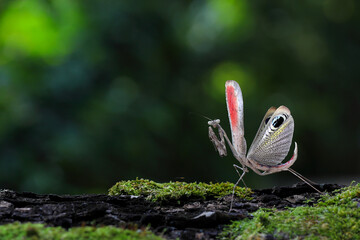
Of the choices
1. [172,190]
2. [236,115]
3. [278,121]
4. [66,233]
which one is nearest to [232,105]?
[236,115]

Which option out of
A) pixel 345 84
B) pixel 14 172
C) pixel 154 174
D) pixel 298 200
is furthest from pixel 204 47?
pixel 298 200

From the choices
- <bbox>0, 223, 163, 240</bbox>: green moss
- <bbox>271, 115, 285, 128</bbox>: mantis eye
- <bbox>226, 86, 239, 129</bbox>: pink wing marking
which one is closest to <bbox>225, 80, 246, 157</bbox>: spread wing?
<bbox>226, 86, 239, 129</bbox>: pink wing marking

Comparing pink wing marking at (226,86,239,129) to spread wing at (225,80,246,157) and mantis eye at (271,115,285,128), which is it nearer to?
spread wing at (225,80,246,157)

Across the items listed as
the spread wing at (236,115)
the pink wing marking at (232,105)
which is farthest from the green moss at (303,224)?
the pink wing marking at (232,105)

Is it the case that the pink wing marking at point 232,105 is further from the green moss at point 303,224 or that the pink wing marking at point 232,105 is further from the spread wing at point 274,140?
the green moss at point 303,224

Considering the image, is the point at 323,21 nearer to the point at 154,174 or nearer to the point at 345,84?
the point at 345,84

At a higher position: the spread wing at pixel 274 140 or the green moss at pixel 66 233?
the spread wing at pixel 274 140
